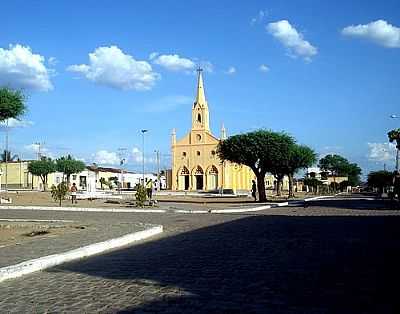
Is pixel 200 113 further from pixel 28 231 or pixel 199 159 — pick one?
pixel 28 231

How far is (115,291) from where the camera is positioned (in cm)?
767

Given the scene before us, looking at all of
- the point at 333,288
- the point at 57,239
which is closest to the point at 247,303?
the point at 333,288

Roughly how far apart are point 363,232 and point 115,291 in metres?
11.0

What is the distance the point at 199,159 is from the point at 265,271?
9808 centimetres

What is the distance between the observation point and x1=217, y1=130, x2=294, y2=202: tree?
47.7m

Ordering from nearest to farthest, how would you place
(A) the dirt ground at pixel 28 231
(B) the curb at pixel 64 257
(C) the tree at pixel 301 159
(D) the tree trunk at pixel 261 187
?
(B) the curb at pixel 64 257 < (A) the dirt ground at pixel 28 231 < (D) the tree trunk at pixel 261 187 < (C) the tree at pixel 301 159

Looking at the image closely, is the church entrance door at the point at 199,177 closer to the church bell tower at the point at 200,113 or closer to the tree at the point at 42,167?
the church bell tower at the point at 200,113

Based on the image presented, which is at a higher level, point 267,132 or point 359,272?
point 267,132

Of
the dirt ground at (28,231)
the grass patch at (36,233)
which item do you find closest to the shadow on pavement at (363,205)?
the dirt ground at (28,231)

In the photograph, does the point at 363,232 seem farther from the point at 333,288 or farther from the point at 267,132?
the point at 267,132

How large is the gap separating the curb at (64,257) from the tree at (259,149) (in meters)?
32.0

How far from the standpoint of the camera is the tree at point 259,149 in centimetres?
4766

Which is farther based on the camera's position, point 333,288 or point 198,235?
point 198,235

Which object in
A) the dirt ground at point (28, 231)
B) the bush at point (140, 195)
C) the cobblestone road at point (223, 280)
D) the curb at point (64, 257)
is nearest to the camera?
the cobblestone road at point (223, 280)
